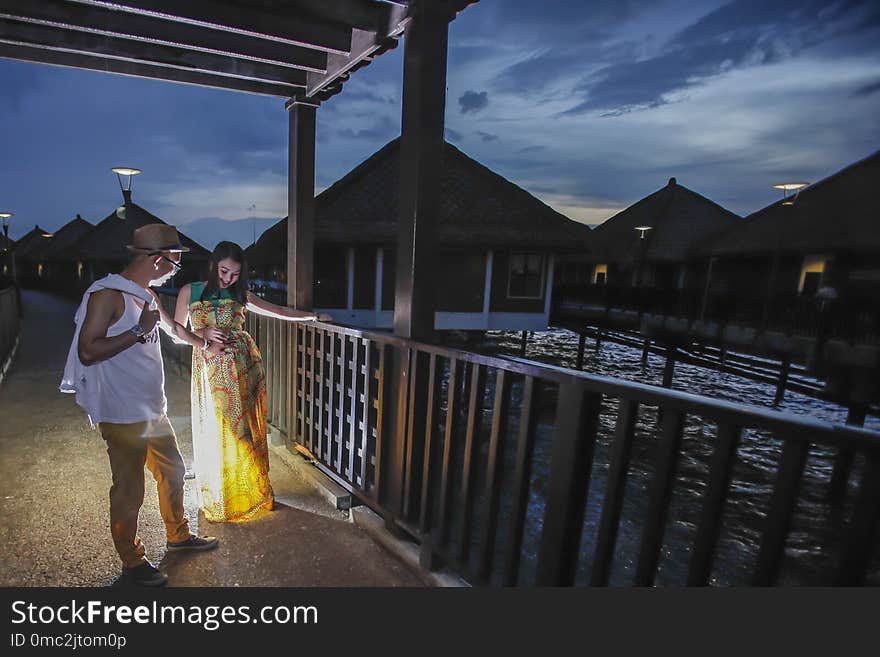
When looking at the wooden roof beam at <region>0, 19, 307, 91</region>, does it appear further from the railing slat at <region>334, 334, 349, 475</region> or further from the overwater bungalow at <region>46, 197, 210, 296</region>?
the overwater bungalow at <region>46, 197, 210, 296</region>

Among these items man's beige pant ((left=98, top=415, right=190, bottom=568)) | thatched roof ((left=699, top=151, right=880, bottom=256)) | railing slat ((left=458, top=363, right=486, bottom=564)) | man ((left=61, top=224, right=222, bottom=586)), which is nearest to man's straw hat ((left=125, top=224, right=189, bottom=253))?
man ((left=61, top=224, right=222, bottom=586))

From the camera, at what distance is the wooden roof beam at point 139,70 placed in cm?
369

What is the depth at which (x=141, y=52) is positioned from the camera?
3.70m

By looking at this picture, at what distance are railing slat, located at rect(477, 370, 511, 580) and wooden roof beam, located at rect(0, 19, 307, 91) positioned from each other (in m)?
3.60

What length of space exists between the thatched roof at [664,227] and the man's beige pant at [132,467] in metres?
27.7

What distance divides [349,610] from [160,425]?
1.37 m

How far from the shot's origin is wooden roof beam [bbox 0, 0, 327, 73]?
3127 millimetres

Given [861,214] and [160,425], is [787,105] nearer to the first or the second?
[861,214]

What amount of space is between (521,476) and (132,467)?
190 cm

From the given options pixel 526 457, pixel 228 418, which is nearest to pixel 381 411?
pixel 228 418

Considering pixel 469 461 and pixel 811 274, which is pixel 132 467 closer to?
pixel 469 461

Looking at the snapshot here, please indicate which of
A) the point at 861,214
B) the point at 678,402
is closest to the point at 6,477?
the point at 678,402

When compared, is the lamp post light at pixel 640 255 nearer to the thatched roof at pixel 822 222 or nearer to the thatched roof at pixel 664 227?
the thatched roof at pixel 664 227

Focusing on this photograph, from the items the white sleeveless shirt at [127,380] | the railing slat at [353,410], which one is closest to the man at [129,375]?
the white sleeveless shirt at [127,380]
